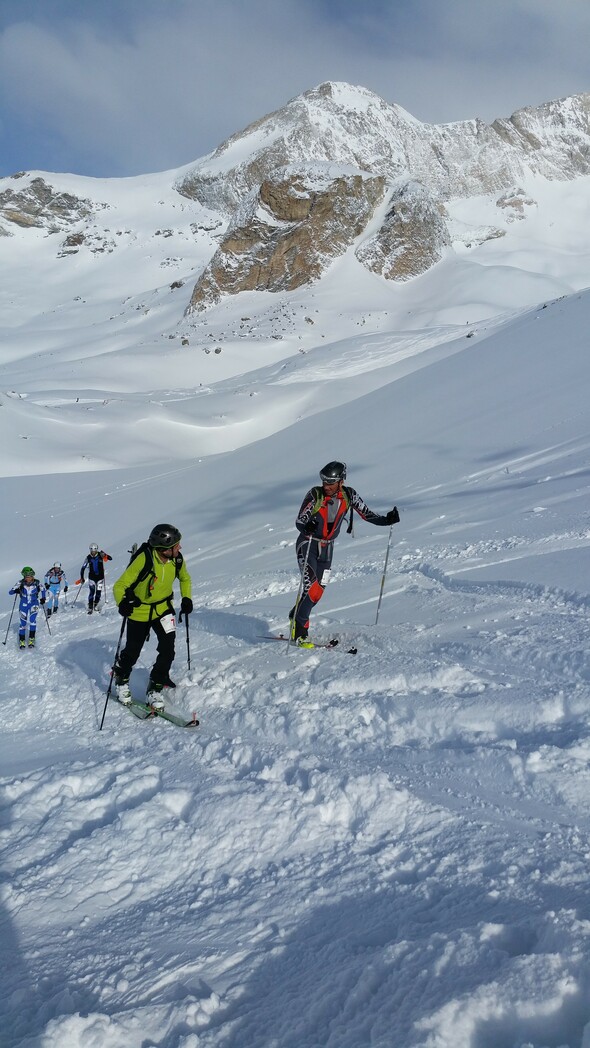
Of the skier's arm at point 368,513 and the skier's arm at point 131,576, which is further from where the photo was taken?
the skier's arm at point 368,513

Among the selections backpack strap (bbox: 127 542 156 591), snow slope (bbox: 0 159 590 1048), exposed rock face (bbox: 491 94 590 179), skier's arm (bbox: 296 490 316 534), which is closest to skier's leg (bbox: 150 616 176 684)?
snow slope (bbox: 0 159 590 1048)

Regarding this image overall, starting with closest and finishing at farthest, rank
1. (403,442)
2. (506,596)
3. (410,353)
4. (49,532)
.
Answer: (506,596) → (403,442) → (49,532) → (410,353)

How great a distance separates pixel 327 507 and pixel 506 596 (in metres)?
2.00

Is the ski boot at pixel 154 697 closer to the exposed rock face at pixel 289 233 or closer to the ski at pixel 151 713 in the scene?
the ski at pixel 151 713

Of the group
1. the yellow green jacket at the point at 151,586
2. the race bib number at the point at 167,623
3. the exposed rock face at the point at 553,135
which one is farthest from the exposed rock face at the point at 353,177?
the race bib number at the point at 167,623

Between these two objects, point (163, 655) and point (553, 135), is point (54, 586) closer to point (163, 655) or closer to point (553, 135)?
point (163, 655)

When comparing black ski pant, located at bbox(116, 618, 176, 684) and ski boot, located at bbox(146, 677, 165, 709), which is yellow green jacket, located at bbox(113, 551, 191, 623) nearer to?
black ski pant, located at bbox(116, 618, 176, 684)

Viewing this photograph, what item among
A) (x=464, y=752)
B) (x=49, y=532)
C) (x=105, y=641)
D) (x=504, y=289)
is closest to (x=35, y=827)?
(x=464, y=752)

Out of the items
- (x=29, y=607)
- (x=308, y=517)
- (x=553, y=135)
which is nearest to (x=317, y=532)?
(x=308, y=517)

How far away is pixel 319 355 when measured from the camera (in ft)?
132

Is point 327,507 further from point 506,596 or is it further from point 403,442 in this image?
point 403,442

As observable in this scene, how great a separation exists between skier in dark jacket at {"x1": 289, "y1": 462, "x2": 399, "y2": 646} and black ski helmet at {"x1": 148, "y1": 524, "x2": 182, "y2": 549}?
1.40 m

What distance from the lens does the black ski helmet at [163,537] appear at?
19.8 ft

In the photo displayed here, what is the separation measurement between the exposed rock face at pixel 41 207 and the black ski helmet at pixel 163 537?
126 m
